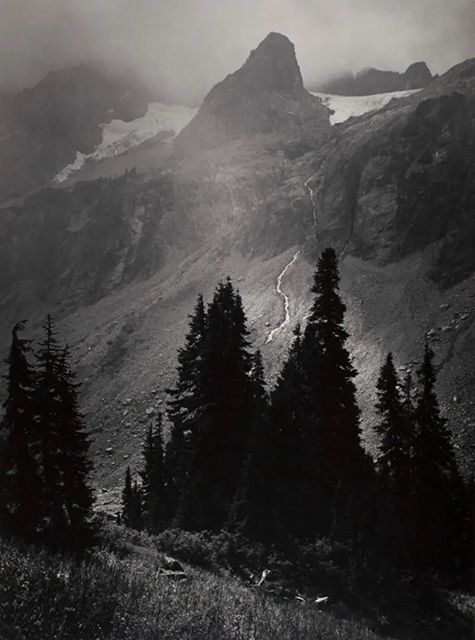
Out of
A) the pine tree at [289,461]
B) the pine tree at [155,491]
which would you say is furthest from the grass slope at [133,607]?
the pine tree at [155,491]

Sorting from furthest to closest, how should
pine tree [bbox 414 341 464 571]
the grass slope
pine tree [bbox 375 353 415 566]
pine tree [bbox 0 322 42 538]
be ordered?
1. pine tree [bbox 414 341 464 571]
2. pine tree [bbox 375 353 415 566]
3. pine tree [bbox 0 322 42 538]
4. the grass slope

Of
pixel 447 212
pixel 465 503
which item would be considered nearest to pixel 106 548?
pixel 465 503

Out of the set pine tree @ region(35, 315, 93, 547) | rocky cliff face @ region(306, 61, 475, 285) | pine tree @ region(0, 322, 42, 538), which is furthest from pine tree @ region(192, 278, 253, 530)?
rocky cliff face @ region(306, 61, 475, 285)

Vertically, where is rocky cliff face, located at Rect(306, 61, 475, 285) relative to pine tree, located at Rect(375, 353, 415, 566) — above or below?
above

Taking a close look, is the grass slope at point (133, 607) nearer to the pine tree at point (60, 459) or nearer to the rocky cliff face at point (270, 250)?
the pine tree at point (60, 459)

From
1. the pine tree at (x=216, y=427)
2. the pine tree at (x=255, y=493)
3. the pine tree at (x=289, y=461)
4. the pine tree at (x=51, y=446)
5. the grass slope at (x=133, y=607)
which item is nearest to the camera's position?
the grass slope at (x=133, y=607)

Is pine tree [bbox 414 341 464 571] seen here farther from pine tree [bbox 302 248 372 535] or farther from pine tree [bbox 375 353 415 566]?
pine tree [bbox 302 248 372 535]
